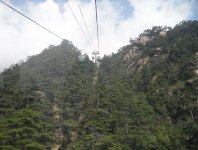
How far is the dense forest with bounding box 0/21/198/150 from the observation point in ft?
107

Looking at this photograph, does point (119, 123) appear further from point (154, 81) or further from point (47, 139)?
point (154, 81)

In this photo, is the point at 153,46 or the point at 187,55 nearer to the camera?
the point at 187,55

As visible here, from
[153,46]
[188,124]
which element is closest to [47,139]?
[188,124]

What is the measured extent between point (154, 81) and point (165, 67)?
5.16m

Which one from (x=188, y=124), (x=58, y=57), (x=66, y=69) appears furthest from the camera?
(x=58, y=57)

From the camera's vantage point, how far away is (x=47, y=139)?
35500mm

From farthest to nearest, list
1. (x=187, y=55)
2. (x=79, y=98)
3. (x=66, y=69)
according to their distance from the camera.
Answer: (x=66, y=69)
(x=187, y=55)
(x=79, y=98)

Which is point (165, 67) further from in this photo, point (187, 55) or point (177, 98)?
point (177, 98)

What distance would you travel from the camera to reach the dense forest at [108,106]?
32.5 m

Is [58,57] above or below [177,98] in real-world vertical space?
above

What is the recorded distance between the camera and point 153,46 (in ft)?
242

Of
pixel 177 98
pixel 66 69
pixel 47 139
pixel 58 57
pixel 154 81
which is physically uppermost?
pixel 58 57

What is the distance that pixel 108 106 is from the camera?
131 feet

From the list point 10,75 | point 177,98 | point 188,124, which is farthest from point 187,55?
point 10,75
